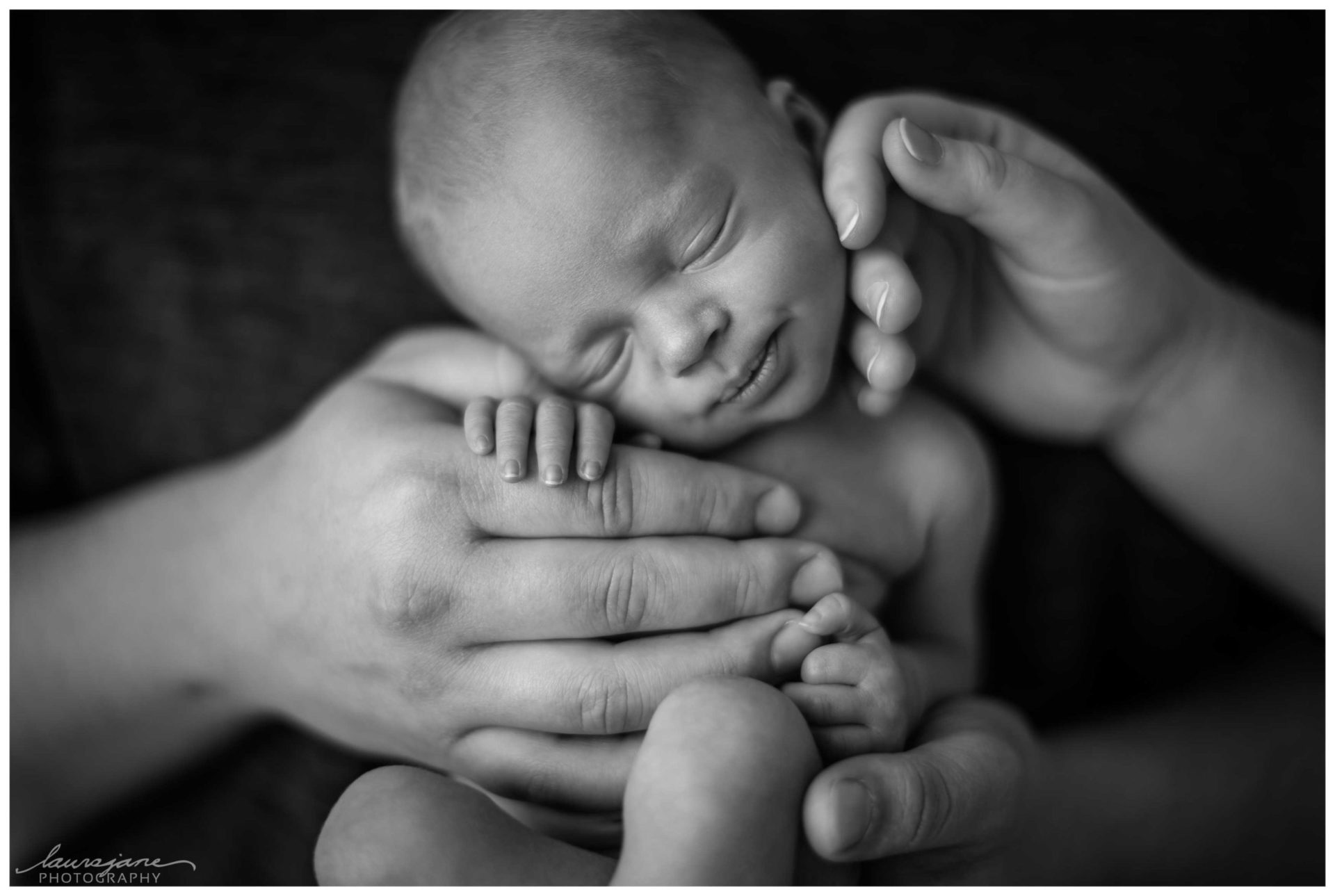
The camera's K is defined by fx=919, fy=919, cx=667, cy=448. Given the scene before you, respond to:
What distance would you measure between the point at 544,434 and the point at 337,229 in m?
0.54

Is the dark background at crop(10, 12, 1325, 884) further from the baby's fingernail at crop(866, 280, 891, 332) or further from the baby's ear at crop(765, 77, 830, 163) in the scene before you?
the baby's fingernail at crop(866, 280, 891, 332)

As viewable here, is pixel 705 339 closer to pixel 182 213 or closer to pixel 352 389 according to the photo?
pixel 352 389

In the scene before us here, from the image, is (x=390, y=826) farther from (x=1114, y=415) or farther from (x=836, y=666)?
(x=1114, y=415)

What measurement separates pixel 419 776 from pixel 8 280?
87cm

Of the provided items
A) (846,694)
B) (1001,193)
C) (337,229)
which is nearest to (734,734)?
(846,694)

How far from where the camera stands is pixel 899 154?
35.3 inches

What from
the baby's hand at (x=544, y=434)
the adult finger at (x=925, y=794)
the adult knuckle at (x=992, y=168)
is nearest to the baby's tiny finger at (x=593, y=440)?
the baby's hand at (x=544, y=434)

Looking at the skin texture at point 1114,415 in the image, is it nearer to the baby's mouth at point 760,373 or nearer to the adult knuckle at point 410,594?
the baby's mouth at point 760,373

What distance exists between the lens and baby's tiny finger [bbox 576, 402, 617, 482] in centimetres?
88

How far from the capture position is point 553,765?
911mm

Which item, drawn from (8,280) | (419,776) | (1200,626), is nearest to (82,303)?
(8,280)

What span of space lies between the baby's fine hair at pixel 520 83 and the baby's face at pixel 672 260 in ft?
0.08

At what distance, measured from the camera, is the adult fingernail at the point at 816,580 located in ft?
3.13
